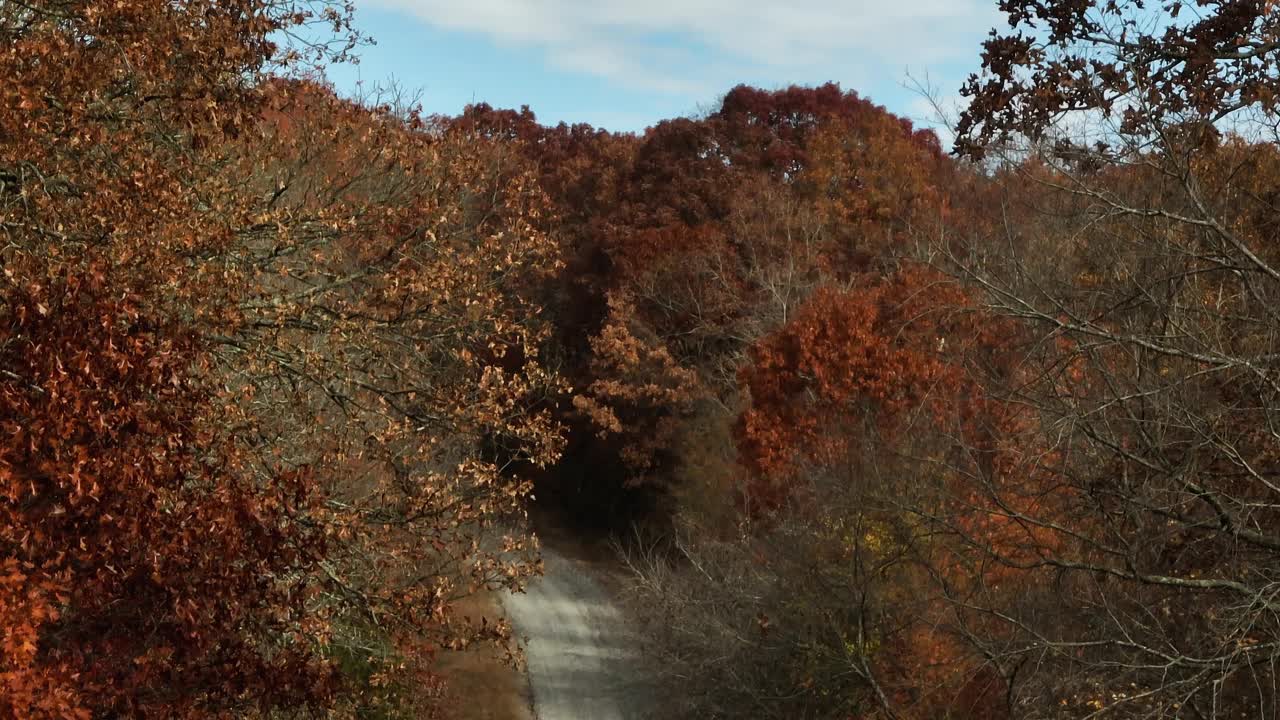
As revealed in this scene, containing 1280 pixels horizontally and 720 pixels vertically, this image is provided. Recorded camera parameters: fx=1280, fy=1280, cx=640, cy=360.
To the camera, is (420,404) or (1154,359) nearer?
(1154,359)

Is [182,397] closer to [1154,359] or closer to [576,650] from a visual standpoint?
[1154,359]

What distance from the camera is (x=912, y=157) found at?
36.4 m

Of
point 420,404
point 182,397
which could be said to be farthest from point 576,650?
point 182,397

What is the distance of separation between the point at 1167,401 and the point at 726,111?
102ft

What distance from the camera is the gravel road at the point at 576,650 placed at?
22500mm

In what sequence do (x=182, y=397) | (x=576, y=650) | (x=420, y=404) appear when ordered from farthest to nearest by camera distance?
(x=576, y=650)
(x=420, y=404)
(x=182, y=397)

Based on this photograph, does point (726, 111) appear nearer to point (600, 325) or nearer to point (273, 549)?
point (600, 325)

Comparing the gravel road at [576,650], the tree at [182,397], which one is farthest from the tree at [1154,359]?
the gravel road at [576,650]

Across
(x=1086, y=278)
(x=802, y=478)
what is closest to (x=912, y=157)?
(x=802, y=478)

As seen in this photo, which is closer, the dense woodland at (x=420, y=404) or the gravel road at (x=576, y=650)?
the dense woodland at (x=420, y=404)

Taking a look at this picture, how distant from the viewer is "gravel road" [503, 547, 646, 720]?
73.8 ft

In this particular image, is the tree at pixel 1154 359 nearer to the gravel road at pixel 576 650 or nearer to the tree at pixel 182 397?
the tree at pixel 182 397

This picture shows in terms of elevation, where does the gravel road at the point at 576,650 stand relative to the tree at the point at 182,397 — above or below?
below

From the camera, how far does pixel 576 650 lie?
25812 millimetres
